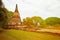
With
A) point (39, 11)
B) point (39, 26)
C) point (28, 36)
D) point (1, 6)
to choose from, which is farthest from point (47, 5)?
point (1, 6)

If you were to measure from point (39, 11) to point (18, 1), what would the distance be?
0.66 metres

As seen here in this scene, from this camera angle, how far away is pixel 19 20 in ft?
13.1

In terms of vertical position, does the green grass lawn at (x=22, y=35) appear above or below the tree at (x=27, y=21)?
below

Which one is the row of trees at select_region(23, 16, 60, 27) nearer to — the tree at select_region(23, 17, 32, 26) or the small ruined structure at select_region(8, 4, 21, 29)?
the tree at select_region(23, 17, 32, 26)

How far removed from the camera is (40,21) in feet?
12.9

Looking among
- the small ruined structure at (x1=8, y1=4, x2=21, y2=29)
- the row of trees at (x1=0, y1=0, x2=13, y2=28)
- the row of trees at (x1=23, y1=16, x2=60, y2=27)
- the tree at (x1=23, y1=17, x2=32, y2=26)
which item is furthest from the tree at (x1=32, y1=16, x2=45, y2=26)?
the row of trees at (x1=0, y1=0, x2=13, y2=28)

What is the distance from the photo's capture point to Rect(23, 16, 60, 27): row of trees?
385 centimetres

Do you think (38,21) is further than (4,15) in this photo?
No

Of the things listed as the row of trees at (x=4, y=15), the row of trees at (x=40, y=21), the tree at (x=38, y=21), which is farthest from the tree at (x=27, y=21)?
the row of trees at (x=4, y=15)

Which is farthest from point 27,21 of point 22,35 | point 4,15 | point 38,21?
point 4,15

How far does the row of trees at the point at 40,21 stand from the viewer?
3847 mm

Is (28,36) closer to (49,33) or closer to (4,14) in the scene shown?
(49,33)

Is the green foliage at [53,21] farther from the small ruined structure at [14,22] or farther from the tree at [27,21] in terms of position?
the small ruined structure at [14,22]

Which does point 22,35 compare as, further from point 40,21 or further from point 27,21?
point 40,21
